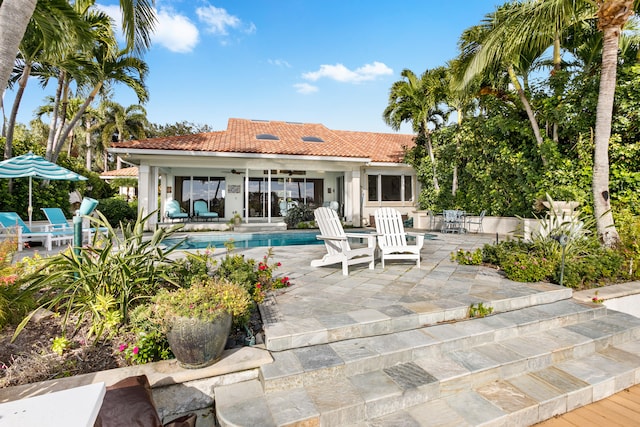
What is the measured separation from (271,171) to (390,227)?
10836 millimetres

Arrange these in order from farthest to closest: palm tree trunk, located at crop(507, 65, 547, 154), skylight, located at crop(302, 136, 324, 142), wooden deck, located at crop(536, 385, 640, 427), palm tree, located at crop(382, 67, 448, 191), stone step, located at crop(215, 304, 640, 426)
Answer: skylight, located at crop(302, 136, 324, 142), palm tree, located at crop(382, 67, 448, 191), palm tree trunk, located at crop(507, 65, 547, 154), wooden deck, located at crop(536, 385, 640, 427), stone step, located at crop(215, 304, 640, 426)

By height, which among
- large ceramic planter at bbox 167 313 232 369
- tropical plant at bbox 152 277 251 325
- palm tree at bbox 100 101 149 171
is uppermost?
palm tree at bbox 100 101 149 171

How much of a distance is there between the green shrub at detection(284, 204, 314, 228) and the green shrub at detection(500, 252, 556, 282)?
9.88m

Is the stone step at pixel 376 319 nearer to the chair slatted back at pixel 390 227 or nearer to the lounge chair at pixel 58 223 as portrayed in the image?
the chair slatted back at pixel 390 227

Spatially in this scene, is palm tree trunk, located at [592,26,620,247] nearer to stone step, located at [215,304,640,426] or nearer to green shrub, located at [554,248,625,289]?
green shrub, located at [554,248,625,289]

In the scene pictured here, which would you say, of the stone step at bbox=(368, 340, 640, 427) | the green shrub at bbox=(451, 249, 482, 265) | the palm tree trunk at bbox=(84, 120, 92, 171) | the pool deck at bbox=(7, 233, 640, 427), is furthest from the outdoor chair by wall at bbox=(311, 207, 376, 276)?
the palm tree trunk at bbox=(84, 120, 92, 171)

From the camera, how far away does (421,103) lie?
12.9 metres

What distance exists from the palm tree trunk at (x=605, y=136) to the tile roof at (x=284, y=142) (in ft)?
27.8

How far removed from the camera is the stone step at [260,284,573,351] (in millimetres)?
2846

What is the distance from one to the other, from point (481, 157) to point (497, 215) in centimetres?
222

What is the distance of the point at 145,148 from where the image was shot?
36.6 ft

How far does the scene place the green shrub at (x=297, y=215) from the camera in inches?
546

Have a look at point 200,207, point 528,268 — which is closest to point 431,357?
point 528,268

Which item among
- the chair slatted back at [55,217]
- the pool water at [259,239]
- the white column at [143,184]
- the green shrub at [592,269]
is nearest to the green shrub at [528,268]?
the green shrub at [592,269]
